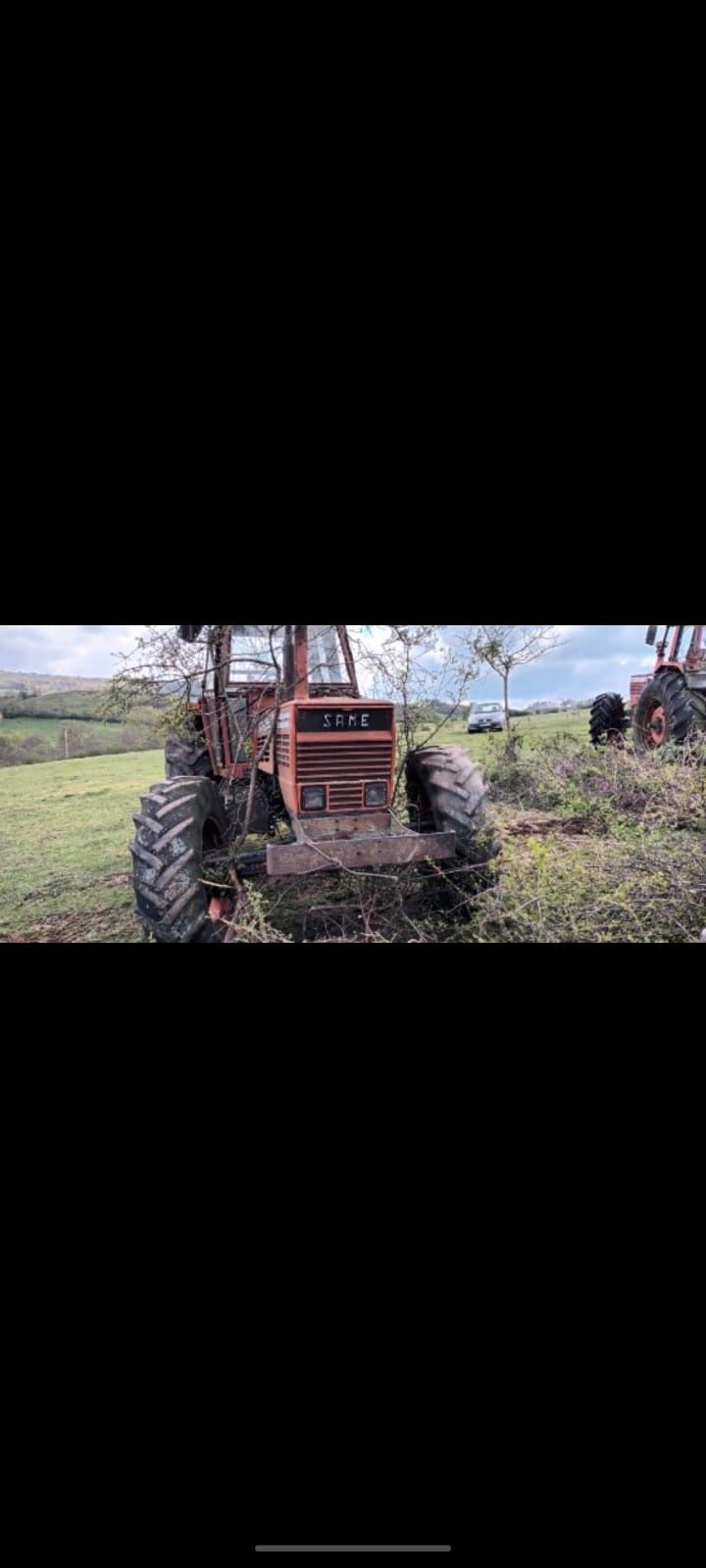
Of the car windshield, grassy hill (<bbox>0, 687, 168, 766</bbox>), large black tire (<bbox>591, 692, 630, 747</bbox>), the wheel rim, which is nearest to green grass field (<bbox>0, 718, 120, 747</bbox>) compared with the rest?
grassy hill (<bbox>0, 687, 168, 766</bbox>)

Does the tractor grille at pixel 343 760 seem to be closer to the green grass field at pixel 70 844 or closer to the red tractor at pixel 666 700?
the green grass field at pixel 70 844

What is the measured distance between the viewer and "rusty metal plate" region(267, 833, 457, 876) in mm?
2266

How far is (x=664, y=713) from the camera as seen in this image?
11.0ft

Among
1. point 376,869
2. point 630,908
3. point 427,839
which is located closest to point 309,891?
point 376,869

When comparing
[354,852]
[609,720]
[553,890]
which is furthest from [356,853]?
→ [609,720]

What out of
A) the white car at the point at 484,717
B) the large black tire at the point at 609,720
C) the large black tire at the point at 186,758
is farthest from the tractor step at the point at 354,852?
the large black tire at the point at 609,720

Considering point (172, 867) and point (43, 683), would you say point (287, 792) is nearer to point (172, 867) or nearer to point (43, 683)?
point (172, 867)

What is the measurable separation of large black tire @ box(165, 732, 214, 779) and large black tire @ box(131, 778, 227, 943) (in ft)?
1.61

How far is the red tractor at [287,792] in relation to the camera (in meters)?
2.24

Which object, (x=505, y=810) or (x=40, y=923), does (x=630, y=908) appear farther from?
(x=40, y=923)

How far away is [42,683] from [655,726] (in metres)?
3.05

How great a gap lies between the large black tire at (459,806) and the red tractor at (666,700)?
759 millimetres

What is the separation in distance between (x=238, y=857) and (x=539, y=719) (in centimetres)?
145

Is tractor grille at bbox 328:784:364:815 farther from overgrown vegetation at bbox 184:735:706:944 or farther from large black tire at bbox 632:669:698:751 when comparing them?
large black tire at bbox 632:669:698:751
